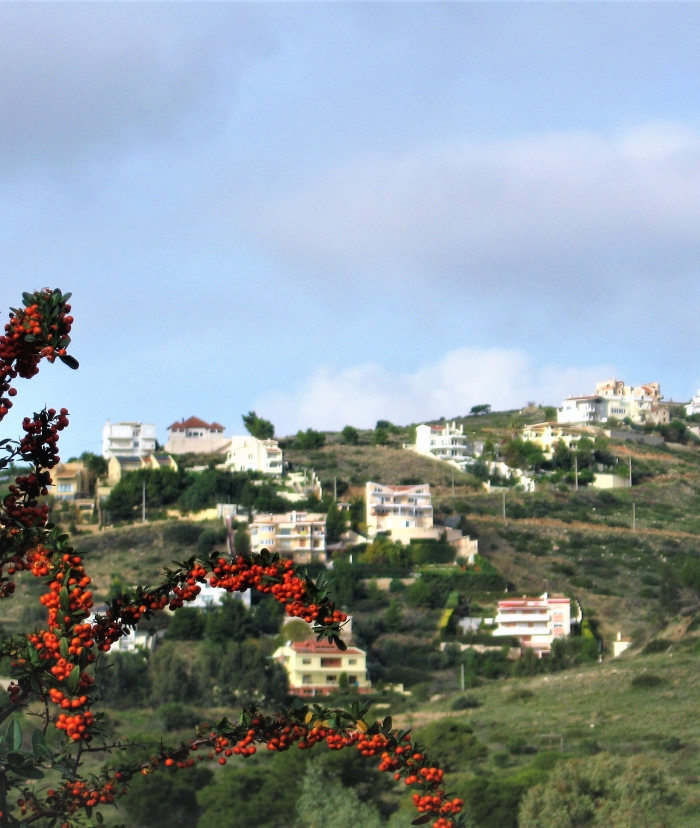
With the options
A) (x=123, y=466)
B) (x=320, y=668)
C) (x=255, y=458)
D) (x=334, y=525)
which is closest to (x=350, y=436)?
(x=255, y=458)

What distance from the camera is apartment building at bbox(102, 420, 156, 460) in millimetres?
89500

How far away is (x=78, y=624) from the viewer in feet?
15.3

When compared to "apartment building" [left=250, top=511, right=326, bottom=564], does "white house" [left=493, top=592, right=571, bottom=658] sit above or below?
below

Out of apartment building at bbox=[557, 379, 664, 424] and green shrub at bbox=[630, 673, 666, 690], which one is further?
apartment building at bbox=[557, 379, 664, 424]

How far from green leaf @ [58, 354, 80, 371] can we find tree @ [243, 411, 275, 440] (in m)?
91.1

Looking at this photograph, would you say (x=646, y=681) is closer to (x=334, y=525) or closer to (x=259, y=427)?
(x=334, y=525)

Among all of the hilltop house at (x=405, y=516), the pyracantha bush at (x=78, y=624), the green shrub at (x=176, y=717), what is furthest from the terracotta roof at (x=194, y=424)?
the pyracantha bush at (x=78, y=624)

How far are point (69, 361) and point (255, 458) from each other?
261ft

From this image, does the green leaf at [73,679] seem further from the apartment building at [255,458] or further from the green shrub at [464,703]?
the apartment building at [255,458]

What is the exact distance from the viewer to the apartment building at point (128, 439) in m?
89.5

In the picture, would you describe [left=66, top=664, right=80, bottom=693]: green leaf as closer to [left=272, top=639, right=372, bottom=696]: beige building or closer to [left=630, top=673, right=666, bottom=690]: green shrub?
[left=630, top=673, right=666, bottom=690]: green shrub

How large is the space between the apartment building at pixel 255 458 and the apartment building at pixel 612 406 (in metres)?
35.1

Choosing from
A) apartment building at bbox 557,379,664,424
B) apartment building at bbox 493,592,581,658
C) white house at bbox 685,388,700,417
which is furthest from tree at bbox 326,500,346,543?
white house at bbox 685,388,700,417

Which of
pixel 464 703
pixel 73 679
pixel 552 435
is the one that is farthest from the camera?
pixel 552 435
